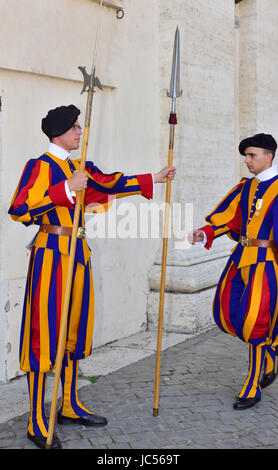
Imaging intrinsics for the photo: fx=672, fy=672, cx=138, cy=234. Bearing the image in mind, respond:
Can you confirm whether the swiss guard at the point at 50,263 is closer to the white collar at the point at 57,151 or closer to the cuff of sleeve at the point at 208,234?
the white collar at the point at 57,151

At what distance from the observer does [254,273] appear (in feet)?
14.7

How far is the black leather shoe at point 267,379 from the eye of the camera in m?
4.84

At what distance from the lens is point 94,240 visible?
19.5 feet

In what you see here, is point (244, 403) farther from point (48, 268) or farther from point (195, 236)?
point (48, 268)

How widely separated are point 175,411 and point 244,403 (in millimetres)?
465

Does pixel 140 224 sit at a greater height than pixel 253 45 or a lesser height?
lesser

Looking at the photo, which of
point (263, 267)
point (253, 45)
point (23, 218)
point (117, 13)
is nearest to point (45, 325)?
point (23, 218)

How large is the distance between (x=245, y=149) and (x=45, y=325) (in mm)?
1862

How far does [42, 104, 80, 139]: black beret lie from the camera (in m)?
3.82

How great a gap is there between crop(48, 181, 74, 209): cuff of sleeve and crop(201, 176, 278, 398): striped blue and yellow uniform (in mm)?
1443

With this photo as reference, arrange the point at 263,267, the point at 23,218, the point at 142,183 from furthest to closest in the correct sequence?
the point at 263,267, the point at 142,183, the point at 23,218

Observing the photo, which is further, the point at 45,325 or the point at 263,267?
the point at 263,267

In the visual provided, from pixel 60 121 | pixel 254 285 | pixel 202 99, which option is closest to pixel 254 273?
pixel 254 285

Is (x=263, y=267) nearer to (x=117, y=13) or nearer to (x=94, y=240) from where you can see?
(x=94, y=240)
